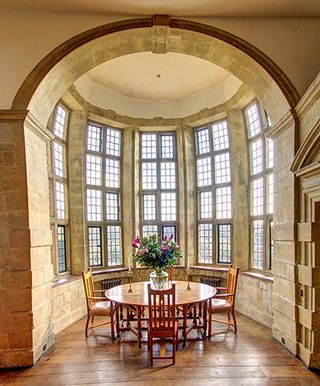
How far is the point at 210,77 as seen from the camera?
5426 mm

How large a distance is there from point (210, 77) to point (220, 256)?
12.9ft

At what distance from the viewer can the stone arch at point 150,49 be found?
11.0ft

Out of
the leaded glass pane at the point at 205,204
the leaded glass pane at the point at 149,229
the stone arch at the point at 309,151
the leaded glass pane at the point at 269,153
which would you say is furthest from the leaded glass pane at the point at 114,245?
the stone arch at the point at 309,151

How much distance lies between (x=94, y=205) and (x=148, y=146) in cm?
198

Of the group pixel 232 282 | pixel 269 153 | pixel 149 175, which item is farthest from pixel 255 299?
pixel 149 175

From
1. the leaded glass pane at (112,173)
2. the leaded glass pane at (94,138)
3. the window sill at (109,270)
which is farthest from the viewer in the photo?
the leaded glass pane at (112,173)

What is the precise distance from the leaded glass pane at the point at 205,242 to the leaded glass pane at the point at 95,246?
2362mm

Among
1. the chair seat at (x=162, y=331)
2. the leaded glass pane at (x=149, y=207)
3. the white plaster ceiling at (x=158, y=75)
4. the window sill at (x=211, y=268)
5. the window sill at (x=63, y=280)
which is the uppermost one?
the white plaster ceiling at (x=158, y=75)

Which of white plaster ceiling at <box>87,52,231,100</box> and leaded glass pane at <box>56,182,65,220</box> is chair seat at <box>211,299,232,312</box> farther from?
white plaster ceiling at <box>87,52,231,100</box>

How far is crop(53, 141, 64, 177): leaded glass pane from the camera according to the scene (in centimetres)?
507

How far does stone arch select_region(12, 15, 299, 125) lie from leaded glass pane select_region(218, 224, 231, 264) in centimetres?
283

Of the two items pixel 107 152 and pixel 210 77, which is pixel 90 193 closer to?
pixel 107 152

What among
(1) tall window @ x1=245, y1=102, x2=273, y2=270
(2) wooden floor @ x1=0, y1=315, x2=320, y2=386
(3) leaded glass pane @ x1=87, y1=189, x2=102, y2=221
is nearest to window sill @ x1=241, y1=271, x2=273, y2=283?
(1) tall window @ x1=245, y1=102, x2=273, y2=270

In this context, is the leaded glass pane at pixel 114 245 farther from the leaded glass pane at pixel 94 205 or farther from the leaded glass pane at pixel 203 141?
the leaded glass pane at pixel 203 141
